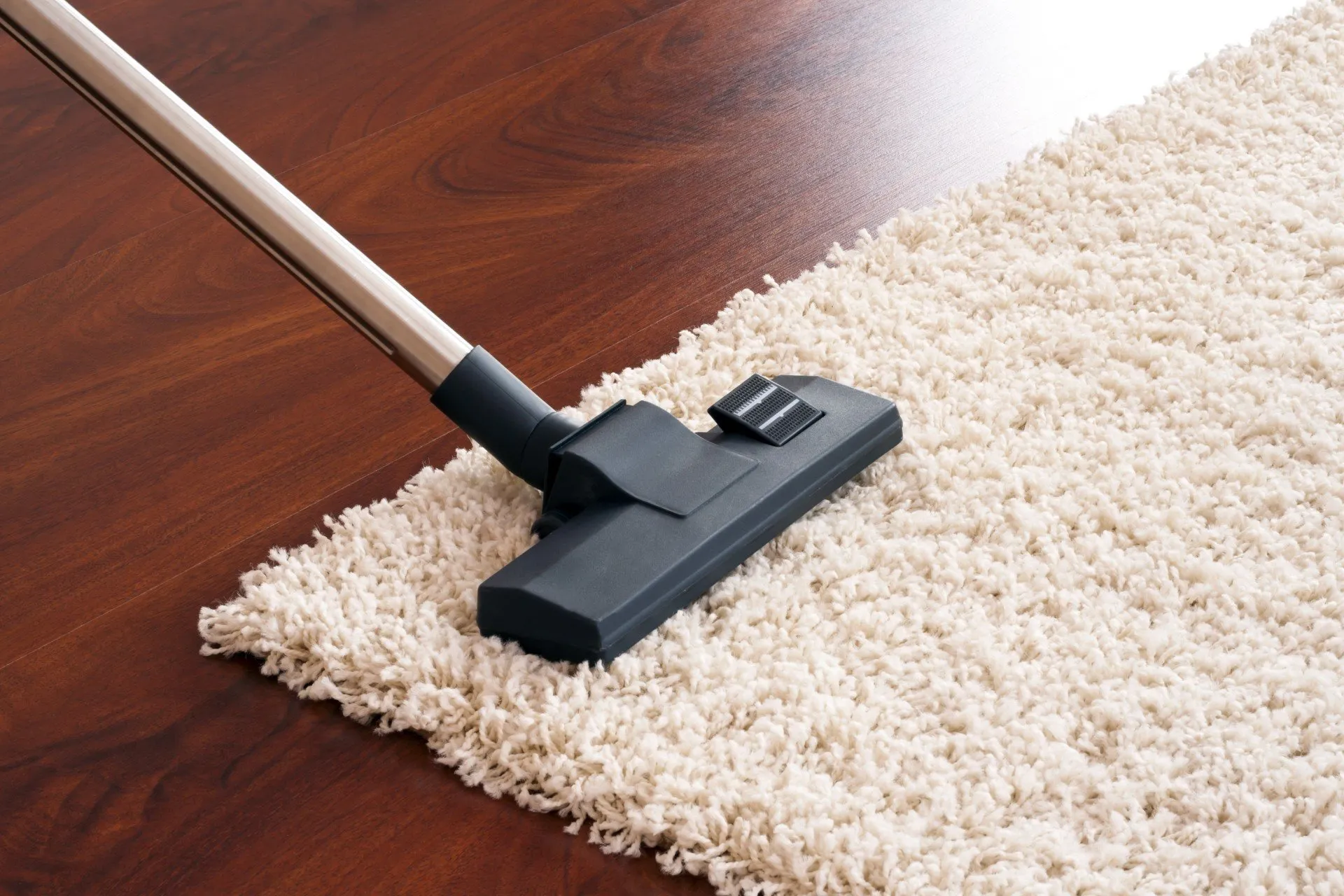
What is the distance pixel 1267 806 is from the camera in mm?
633

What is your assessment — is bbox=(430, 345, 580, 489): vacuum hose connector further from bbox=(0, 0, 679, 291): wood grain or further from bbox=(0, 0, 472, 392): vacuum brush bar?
bbox=(0, 0, 679, 291): wood grain

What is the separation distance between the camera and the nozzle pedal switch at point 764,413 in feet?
2.75

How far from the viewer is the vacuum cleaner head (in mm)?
737

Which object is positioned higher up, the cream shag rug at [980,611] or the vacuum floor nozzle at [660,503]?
the vacuum floor nozzle at [660,503]

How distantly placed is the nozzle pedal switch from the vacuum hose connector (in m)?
0.10

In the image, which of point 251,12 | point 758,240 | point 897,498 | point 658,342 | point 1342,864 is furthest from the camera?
point 251,12

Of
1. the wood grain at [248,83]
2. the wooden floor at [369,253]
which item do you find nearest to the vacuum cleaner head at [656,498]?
the wooden floor at [369,253]

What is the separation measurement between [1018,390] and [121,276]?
80 cm

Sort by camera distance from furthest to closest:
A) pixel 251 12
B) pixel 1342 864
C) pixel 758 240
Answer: pixel 251 12
pixel 758 240
pixel 1342 864

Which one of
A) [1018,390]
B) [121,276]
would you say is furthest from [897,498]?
[121,276]

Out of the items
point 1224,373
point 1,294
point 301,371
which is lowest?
point 1224,373

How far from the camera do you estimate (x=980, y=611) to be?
30.2 inches

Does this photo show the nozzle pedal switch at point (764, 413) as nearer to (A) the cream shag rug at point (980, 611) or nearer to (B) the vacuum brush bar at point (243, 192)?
(A) the cream shag rug at point (980, 611)

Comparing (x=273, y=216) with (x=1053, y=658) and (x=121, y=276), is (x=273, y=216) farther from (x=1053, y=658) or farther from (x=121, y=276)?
(x=1053, y=658)
